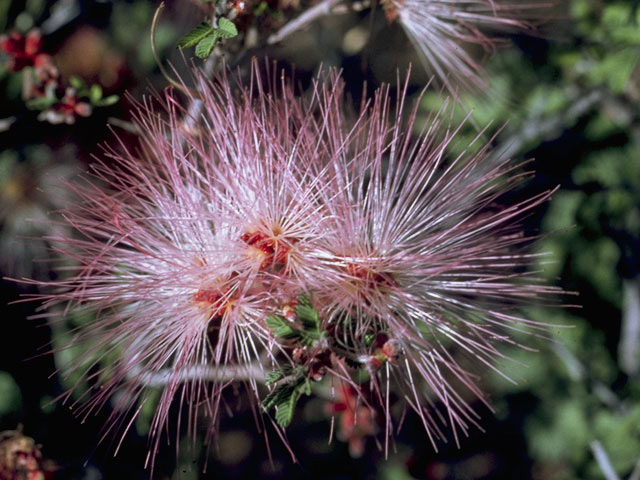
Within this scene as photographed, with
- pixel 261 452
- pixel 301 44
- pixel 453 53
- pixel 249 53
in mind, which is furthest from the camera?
pixel 301 44

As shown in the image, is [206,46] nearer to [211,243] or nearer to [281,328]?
[211,243]

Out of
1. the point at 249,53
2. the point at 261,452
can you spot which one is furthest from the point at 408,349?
the point at 261,452

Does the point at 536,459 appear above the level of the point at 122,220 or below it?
below

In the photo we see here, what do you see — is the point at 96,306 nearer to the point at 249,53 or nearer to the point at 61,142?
the point at 249,53

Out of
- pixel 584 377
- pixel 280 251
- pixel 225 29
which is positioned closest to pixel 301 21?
pixel 225 29

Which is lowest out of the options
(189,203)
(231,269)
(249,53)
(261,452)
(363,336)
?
(261,452)

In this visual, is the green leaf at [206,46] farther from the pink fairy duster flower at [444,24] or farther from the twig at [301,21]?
the pink fairy duster flower at [444,24]
